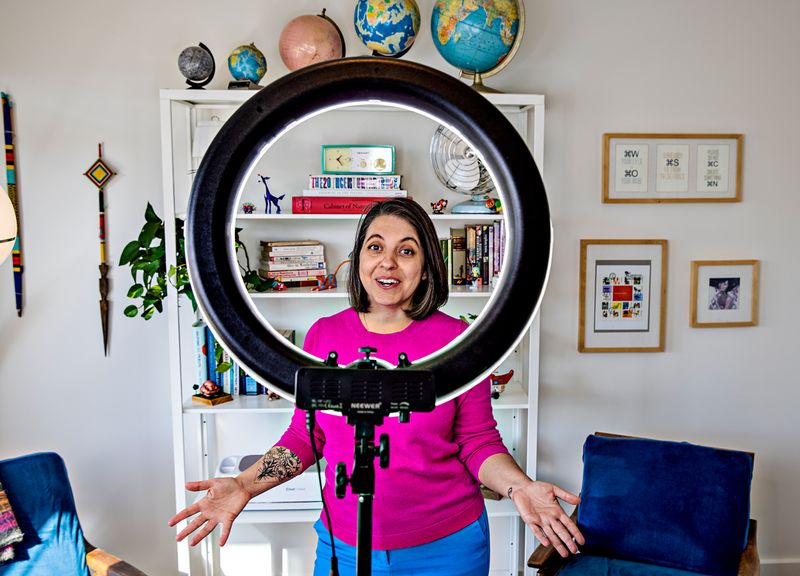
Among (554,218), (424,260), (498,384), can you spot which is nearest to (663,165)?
(554,218)

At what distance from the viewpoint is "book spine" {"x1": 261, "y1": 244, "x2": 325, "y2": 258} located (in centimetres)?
232

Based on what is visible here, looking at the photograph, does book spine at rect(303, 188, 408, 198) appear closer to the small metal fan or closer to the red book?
the red book

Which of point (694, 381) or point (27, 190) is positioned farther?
point (694, 381)

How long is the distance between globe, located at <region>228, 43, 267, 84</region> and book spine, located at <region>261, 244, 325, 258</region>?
22.8 inches

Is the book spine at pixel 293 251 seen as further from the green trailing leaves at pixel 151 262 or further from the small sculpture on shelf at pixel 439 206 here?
the small sculpture on shelf at pixel 439 206

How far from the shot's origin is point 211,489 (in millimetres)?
744

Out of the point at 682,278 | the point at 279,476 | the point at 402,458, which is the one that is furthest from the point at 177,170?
the point at 682,278

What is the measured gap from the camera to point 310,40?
2.13 metres

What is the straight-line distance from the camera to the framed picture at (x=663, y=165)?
8.25 ft

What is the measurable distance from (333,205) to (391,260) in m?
1.34

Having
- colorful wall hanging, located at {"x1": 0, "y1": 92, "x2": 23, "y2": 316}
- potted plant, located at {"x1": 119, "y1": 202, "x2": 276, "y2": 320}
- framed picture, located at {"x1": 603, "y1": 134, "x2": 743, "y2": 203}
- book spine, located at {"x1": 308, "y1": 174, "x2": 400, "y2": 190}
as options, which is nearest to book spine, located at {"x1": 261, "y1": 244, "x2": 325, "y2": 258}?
potted plant, located at {"x1": 119, "y1": 202, "x2": 276, "y2": 320}

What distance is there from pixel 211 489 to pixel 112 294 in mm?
1951

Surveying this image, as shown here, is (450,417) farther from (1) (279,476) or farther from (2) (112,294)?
(2) (112,294)

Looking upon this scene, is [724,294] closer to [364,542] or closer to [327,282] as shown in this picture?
[327,282]
